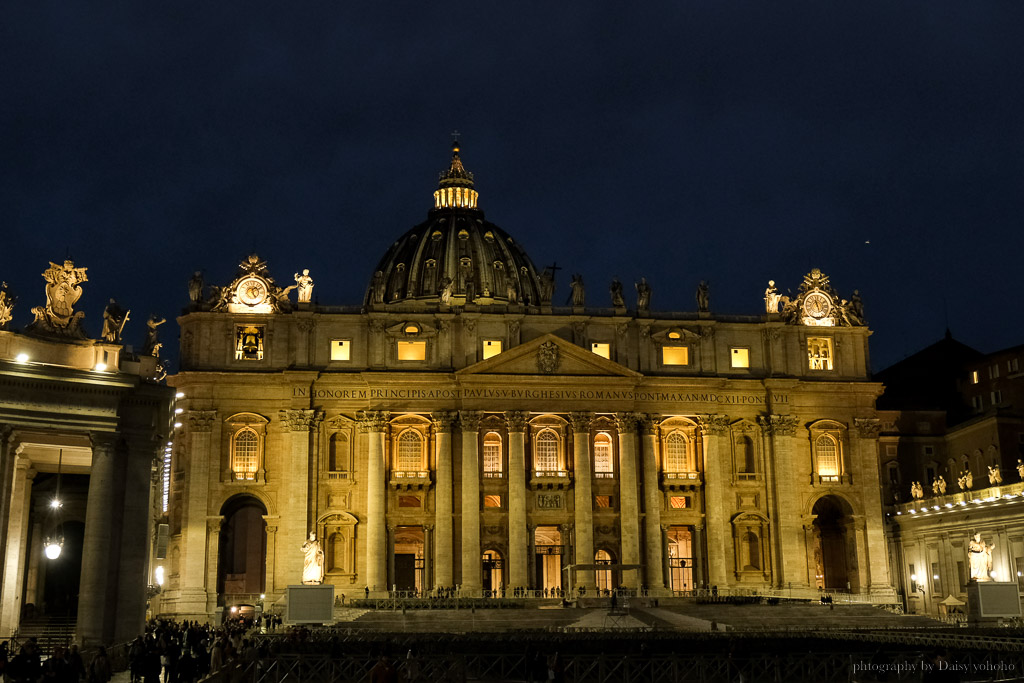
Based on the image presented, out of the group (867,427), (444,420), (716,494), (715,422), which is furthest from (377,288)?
(867,427)

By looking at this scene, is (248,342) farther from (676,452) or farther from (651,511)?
(676,452)

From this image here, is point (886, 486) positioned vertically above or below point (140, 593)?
above

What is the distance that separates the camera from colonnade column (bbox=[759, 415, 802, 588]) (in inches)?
3118

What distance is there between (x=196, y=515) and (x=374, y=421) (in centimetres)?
1241

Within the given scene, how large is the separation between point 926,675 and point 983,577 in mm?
37608

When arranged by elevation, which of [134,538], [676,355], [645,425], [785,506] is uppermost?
[676,355]

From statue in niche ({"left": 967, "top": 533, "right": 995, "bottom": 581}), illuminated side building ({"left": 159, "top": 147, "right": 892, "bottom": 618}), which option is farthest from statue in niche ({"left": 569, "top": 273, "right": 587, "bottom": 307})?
statue in niche ({"left": 967, "top": 533, "right": 995, "bottom": 581})

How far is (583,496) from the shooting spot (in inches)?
3054

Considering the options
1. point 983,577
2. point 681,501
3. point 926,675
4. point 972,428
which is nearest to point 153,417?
point 926,675

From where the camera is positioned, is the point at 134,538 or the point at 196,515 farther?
the point at 196,515

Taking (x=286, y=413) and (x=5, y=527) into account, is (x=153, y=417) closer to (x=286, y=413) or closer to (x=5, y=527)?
(x=5, y=527)

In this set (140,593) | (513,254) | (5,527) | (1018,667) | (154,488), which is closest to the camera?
(1018,667)

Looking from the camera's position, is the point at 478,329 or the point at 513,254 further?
the point at 513,254

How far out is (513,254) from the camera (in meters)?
119
